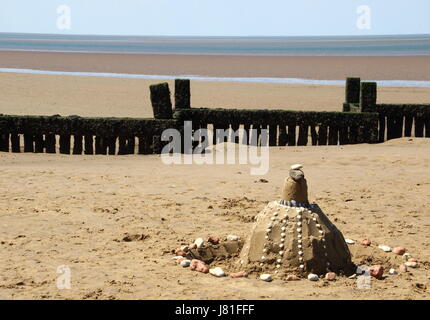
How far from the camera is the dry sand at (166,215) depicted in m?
8.05

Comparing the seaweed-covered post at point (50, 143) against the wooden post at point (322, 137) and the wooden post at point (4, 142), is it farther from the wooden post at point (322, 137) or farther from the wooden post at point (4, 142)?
the wooden post at point (322, 137)

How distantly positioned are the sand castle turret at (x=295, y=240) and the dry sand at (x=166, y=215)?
30cm

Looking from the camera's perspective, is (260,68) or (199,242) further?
(260,68)

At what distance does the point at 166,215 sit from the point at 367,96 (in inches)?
380

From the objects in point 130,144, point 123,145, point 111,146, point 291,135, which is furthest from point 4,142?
point 291,135

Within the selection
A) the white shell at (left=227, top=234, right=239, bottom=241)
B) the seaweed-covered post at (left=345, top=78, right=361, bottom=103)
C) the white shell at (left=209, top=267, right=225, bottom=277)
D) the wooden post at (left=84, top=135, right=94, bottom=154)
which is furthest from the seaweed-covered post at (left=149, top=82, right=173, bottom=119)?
the white shell at (left=209, top=267, right=225, bottom=277)

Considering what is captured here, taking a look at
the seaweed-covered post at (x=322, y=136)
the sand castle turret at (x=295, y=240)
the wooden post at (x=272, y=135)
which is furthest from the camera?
the seaweed-covered post at (x=322, y=136)

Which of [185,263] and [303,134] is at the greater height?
[303,134]

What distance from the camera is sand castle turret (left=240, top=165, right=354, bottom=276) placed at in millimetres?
8438

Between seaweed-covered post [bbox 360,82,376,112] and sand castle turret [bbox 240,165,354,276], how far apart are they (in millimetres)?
11234

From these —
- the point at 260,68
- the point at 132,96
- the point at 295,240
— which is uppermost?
the point at 260,68

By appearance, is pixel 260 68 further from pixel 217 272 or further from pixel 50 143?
pixel 217 272

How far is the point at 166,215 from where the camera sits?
37.4 feet

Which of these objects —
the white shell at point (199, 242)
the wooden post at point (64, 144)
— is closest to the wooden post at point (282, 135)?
the wooden post at point (64, 144)
